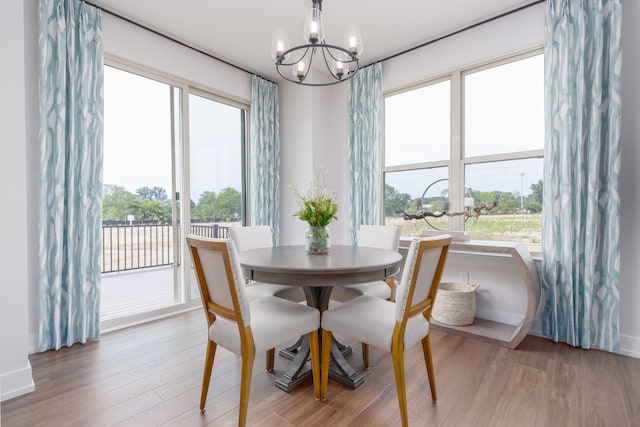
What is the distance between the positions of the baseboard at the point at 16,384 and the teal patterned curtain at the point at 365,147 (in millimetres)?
3008

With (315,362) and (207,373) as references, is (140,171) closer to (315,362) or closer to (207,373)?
(207,373)

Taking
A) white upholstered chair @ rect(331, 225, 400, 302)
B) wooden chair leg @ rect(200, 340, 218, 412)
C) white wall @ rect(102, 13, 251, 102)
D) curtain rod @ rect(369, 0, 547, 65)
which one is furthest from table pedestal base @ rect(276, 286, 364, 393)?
curtain rod @ rect(369, 0, 547, 65)

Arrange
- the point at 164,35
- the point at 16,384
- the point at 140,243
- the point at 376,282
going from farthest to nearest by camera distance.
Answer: the point at 140,243, the point at 164,35, the point at 376,282, the point at 16,384

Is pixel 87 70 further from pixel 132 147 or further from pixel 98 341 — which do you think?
pixel 98 341

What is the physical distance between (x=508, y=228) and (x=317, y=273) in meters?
2.21

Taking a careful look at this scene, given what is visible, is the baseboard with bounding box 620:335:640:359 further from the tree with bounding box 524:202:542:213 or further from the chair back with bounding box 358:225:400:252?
the chair back with bounding box 358:225:400:252

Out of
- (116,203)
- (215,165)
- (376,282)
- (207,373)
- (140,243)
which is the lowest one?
(207,373)

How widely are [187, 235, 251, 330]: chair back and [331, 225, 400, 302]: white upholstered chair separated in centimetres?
92

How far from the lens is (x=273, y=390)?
1844 mm

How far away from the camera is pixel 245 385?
145 cm

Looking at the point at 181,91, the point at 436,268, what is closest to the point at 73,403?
the point at 436,268

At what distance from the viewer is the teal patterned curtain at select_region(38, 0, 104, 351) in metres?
2.34

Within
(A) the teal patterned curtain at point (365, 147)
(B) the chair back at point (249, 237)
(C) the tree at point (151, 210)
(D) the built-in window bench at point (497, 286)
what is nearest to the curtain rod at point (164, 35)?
(A) the teal patterned curtain at point (365, 147)

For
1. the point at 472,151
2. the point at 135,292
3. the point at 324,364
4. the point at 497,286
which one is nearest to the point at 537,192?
the point at 472,151
